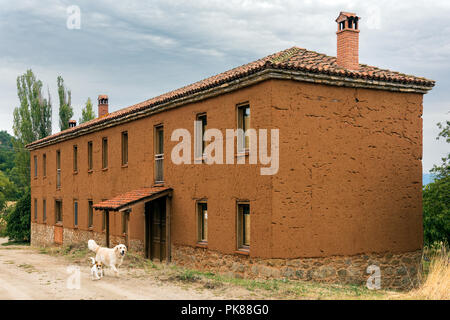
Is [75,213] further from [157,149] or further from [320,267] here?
[320,267]

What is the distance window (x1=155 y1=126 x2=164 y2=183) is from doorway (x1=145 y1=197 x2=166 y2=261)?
851mm

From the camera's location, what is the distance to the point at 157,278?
45.4 ft

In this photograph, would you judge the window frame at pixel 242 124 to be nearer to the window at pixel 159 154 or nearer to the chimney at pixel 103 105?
the window at pixel 159 154

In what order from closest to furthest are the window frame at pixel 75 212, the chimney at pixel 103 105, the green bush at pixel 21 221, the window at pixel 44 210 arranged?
the window frame at pixel 75 212
the window at pixel 44 210
the chimney at pixel 103 105
the green bush at pixel 21 221

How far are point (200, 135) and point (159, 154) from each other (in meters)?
3.05

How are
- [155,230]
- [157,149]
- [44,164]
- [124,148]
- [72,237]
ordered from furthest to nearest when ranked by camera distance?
[44,164], [72,237], [124,148], [155,230], [157,149]

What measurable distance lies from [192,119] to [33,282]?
6.93 metres

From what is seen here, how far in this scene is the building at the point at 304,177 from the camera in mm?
13555

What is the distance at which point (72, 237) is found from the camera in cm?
2734

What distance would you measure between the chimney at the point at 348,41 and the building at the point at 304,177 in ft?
0.11

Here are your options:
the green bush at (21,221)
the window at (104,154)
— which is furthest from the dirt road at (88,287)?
the green bush at (21,221)

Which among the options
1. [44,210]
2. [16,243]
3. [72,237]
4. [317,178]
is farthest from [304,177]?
[16,243]
